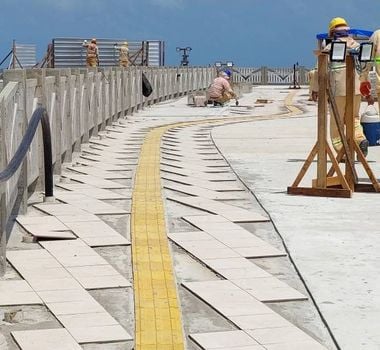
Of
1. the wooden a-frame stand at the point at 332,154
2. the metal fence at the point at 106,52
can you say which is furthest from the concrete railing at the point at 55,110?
the metal fence at the point at 106,52

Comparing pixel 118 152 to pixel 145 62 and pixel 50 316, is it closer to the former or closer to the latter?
pixel 50 316

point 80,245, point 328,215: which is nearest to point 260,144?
point 328,215

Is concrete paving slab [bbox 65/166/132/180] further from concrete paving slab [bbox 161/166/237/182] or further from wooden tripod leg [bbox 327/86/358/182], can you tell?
wooden tripod leg [bbox 327/86/358/182]

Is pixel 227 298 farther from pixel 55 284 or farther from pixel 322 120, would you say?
pixel 322 120

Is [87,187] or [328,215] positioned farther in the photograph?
[87,187]

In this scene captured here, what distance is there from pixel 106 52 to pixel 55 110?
35.6 meters

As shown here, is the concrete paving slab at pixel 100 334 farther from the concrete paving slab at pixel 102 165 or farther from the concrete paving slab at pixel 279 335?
the concrete paving slab at pixel 102 165

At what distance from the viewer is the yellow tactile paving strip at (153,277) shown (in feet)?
16.6

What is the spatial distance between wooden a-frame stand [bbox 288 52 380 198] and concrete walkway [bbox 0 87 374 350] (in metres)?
0.27

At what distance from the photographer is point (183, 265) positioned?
663cm

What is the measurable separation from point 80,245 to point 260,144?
29.3 ft

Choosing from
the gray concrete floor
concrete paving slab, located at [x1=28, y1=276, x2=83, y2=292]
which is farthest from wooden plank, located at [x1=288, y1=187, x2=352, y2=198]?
concrete paving slab, located at [x1=28, y1=276, x2=83, y2=292]

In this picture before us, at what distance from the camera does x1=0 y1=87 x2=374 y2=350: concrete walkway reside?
5.14 meters

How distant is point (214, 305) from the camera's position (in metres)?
5.62
